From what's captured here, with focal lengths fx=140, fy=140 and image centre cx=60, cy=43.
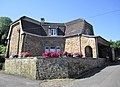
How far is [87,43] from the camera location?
21.8m

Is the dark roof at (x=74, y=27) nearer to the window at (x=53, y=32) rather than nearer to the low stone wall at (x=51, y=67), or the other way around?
the window at (x=53, y=32)

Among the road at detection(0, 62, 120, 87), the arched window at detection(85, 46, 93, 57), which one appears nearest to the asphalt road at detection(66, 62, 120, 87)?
the road at detection(0, 62, 120, 87)

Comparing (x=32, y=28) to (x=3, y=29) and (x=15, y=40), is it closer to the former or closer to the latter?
(x=15, y=40)

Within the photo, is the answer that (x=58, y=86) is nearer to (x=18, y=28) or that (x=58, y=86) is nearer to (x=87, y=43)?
(x=87, y=43)

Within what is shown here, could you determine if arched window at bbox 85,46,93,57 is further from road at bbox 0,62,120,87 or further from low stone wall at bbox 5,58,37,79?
low stone wall at bbox 5,58,37,79

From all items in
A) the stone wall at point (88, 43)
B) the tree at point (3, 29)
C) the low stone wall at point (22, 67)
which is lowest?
the low stone wall at point (22, 67)

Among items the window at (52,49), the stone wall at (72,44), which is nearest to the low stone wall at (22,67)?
the window at (52,49)

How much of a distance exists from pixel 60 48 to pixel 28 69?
10.4 m

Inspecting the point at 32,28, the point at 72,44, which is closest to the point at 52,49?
the point at 72,44

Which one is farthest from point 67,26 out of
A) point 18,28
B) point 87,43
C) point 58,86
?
point 58,86

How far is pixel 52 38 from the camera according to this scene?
82.6 feet

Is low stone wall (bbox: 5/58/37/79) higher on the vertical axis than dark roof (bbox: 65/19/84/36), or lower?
lower

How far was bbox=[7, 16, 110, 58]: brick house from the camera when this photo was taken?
22.3m

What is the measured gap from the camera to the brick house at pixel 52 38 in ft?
73.2
